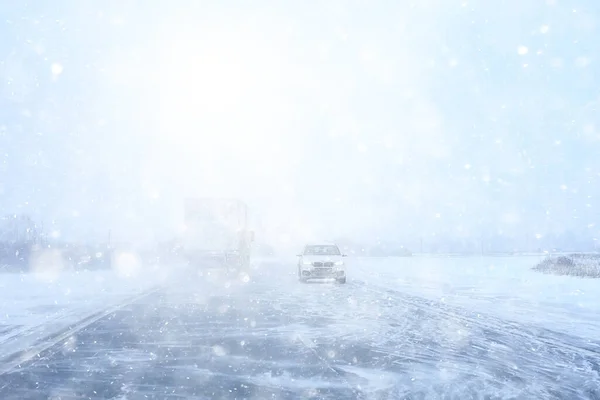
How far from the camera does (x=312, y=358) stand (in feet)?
33.1

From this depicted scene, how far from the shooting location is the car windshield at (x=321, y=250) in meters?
31.3

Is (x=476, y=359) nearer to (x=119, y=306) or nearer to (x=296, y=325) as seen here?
(x=296, y=325)

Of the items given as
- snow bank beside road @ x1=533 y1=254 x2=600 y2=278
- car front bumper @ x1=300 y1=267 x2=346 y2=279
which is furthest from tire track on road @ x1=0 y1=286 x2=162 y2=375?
snow bank beside road @ x1=533 y1=254 x2=600 y2=278

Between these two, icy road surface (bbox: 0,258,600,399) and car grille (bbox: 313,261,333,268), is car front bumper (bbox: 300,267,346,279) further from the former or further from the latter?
icy road surface (bbox: 0,258,600,399)

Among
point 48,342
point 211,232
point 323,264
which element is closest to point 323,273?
point 323,264

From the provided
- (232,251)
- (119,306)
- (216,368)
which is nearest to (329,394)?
(216,368)

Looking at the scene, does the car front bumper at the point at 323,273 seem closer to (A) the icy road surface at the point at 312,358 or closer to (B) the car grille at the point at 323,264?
(B) the car grille at the point at 323,264

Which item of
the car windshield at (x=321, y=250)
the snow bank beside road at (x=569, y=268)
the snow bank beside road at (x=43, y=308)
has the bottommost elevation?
the snow bank beside road at (x=43, y=308)

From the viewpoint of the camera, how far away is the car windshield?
103ft

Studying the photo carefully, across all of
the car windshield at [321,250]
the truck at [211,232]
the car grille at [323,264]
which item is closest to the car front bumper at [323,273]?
the car grille at [323,264]

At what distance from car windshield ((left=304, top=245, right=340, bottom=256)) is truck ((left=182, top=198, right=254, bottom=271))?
16.5 ft

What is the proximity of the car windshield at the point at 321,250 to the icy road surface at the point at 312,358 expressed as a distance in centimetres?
1380

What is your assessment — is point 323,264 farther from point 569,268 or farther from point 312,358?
point 312,358

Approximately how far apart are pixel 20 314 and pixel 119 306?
121 inches
